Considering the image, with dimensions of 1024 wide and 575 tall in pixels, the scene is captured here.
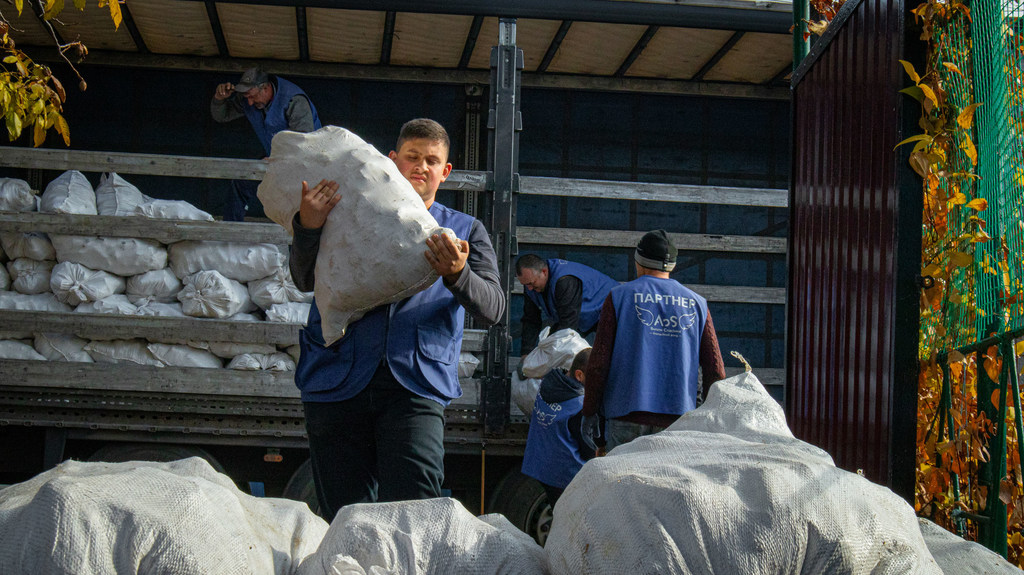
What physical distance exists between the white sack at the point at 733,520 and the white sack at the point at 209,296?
12.5ft

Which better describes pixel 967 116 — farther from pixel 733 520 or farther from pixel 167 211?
pixel 167 211

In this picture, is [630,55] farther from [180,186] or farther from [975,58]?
[975,58]

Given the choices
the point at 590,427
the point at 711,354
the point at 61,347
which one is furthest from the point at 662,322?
the point at 61,347

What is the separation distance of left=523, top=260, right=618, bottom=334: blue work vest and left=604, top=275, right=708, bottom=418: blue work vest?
2.68m

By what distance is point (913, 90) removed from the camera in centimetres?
303

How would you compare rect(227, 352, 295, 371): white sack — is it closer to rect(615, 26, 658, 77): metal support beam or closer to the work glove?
the work glove

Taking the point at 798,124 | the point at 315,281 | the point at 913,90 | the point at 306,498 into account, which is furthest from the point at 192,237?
the point at 913,90

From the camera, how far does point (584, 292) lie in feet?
23.1

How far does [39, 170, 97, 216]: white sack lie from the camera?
5.29m

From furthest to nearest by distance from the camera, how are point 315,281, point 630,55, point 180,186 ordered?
point 180,186
point 630,55
point 315,281

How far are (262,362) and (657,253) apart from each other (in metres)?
2.34

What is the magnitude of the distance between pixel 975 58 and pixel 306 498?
4.19 metres

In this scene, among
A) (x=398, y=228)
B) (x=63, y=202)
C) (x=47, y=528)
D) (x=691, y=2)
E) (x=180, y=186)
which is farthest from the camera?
(x=180, y=186)

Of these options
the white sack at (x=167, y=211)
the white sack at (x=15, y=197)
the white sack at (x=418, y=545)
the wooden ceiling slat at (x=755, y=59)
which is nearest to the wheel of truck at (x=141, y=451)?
the white sack at (x=167, y=211)
